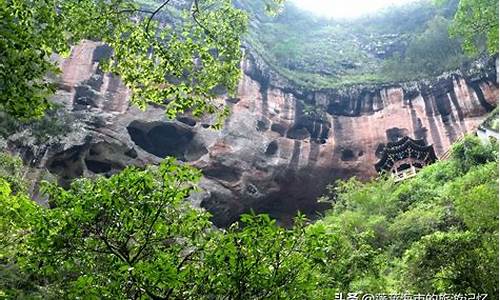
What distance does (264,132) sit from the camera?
96.0 feet

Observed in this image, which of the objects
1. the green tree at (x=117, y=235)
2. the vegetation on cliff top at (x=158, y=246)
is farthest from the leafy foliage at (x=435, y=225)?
the green tree at (x=117, y=235)

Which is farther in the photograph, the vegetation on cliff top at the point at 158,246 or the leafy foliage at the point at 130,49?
the vegetation on cliff top at the point at 158,246

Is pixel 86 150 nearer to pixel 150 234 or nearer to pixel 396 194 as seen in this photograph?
pixel 396 194

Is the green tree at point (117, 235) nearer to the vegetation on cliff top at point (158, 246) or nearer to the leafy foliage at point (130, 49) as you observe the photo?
the vegetation on cliff top at point (158, 246)

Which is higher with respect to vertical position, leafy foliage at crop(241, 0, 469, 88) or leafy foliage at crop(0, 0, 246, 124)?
leafy foliage at crop(241, 0, 469, 88)

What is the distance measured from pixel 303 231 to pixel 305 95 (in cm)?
2993

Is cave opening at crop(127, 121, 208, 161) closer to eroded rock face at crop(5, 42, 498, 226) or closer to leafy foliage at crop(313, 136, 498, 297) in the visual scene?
eroded rock face at crop(5, 42, 498, 226)

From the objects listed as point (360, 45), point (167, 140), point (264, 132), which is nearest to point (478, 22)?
point (264, 132)

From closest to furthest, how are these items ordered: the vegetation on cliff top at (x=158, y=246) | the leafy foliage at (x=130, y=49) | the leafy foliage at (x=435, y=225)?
the leafy foliage at (x=130, y=49)
the vegetation on cliff top at (x=158, y=246)
the leafy foliage at (x=435, y=225)

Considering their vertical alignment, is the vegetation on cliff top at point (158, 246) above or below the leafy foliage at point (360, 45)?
below

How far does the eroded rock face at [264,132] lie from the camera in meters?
24.5

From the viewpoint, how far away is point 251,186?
27266 mm

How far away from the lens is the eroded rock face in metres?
24.5

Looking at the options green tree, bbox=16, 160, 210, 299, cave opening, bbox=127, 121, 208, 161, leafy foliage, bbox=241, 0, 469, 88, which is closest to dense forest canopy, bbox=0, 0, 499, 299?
green tree, bbox=16, 160, 210, 299
